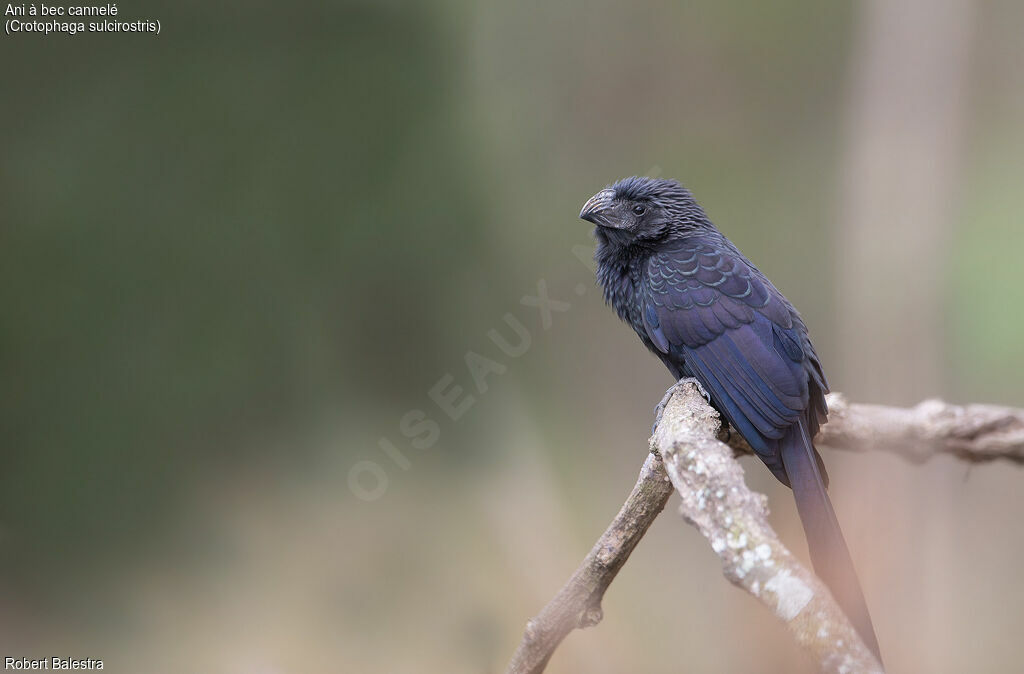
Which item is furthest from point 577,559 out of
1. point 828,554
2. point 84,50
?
point 84,50

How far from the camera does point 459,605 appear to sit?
349cm

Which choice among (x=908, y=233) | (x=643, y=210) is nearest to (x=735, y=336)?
(x=643, y=210)

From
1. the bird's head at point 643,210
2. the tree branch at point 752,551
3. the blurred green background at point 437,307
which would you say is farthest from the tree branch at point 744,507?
the blurred green background at point 437,307

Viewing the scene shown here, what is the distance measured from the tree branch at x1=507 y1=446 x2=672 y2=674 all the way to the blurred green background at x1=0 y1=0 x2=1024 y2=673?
1605 mm

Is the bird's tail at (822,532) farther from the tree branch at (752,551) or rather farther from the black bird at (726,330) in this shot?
the tree branch at (752,551)

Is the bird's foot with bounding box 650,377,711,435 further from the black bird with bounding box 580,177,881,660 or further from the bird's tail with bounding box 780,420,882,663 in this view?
the bird's tail with bounding box 780,420,882,663

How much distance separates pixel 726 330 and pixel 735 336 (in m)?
0.03

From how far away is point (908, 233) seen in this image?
3.29 m

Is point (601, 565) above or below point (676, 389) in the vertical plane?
below

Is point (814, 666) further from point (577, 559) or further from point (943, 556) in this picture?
point (943, 556)

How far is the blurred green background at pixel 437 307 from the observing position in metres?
3.29

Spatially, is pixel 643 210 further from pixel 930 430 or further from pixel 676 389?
pixel 930 430

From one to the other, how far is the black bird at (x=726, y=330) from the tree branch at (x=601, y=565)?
40 centimetres

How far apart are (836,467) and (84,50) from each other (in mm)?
3629
